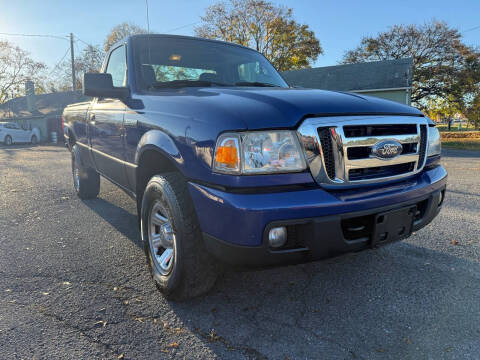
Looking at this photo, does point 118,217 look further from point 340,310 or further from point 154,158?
point 340,310

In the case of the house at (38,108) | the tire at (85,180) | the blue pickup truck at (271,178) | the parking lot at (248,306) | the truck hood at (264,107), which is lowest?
the parking lot at (248,306)

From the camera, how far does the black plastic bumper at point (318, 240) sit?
5.75 feet

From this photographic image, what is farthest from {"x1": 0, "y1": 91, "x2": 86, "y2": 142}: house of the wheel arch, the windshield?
the wheel arch

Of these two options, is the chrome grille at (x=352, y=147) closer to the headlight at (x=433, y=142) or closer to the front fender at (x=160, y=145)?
the headlight at (x=433, y=142)

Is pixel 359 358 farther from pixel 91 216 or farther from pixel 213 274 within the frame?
pixel 91 216

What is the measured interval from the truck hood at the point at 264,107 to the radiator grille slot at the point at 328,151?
4.5 inches

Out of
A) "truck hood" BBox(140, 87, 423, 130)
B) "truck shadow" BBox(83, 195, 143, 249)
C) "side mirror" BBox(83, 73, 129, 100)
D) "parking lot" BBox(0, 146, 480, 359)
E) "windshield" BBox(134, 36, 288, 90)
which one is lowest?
"parking lot" BBox(0, 146, 480, 359)

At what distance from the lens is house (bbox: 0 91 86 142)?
34.6 meters

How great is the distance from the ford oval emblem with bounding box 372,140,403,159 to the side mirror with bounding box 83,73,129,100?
81.3 inches

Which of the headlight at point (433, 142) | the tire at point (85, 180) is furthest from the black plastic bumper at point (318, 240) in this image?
the tire at point (85, 180)

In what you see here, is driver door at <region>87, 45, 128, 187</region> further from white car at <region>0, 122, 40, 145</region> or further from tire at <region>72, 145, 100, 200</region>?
white car at <region>0, 122, 40, 145</region>

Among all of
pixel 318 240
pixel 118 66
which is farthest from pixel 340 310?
pixel 118 66

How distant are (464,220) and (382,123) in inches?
112

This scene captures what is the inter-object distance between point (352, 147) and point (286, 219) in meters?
0.59
